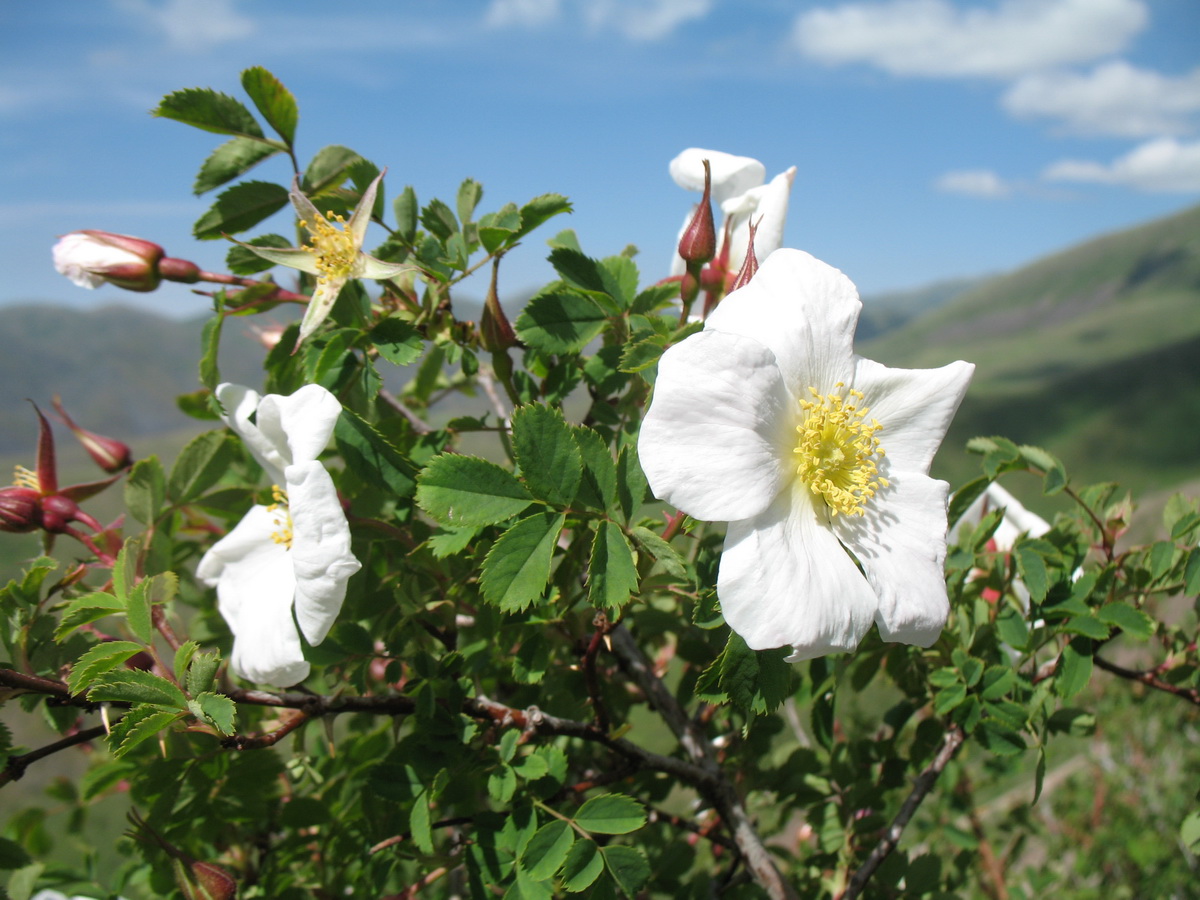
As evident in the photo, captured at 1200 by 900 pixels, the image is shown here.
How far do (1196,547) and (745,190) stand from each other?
3.23 feet

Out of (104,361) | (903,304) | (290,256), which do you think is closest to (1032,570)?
(290,256)

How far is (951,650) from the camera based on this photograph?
1.40 m

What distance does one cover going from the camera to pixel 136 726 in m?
0.93

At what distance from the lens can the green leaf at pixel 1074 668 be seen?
4.17ft

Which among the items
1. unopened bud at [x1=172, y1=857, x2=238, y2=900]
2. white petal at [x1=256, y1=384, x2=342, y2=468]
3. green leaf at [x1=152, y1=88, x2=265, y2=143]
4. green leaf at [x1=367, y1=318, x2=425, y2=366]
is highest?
green leaf at [x1=152, y1=88, x2=265, y2=143]

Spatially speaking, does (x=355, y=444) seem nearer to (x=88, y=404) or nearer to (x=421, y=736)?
(x=421, y=736)

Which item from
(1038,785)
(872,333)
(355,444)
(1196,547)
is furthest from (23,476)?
(872,333)

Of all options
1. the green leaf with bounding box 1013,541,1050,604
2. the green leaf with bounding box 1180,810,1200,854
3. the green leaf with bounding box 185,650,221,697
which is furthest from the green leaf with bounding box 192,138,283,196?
the green leaf with bounding box 1180,810,1200,854

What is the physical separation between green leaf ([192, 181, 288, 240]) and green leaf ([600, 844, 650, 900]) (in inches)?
47.6

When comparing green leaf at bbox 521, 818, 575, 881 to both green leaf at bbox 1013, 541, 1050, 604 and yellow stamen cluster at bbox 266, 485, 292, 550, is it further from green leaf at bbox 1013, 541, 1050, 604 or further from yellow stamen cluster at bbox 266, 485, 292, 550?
green leaf at bbox 1013, 541, 1050, 604

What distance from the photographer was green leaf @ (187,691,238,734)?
3.08 feet

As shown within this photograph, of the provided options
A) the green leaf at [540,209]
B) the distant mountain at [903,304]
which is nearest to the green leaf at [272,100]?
the green leaf at [540,209]

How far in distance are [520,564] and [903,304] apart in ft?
484

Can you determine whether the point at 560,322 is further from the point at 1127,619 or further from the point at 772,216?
the point at 1127,619
